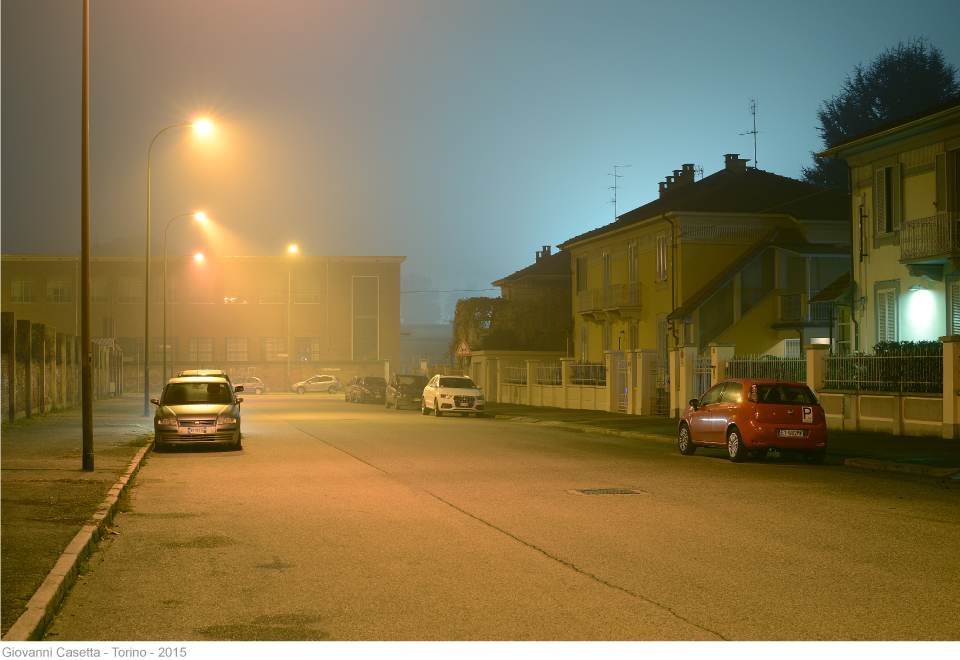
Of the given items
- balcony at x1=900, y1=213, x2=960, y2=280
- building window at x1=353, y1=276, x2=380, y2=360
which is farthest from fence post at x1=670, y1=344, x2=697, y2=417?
building window at x1=353, y1=276, x2=380, y2=360

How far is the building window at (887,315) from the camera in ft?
92.6

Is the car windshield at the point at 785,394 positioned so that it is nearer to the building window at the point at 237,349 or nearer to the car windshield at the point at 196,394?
the car windshield at the point at 196,394

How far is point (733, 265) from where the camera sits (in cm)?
4003

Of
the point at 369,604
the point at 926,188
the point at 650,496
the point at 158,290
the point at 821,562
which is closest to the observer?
the point at 369,604

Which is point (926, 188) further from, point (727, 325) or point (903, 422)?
point (727, 325)

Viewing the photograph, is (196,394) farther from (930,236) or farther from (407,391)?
(407,391)

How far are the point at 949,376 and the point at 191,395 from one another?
16.3 m

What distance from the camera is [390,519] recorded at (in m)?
11.0

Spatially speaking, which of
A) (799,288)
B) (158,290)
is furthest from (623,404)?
(158,290)

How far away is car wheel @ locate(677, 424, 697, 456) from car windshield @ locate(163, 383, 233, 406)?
9810 millimetres

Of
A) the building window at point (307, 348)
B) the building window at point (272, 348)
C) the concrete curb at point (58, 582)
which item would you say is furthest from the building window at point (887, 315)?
the building window at point (272, 348)

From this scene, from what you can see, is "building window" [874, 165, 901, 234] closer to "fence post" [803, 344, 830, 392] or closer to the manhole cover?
"fence post" [803, 344, 830, 392]

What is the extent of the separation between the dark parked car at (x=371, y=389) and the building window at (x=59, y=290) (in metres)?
44.0

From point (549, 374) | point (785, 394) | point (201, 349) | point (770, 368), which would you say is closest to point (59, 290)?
point (201, 349)
